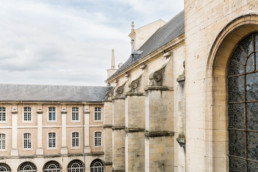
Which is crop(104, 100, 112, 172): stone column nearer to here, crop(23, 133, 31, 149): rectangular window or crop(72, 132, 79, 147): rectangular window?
crop(72, 132, 79, 147): rectangular window

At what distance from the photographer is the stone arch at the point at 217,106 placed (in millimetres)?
7652

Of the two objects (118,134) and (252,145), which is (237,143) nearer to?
(252,145)

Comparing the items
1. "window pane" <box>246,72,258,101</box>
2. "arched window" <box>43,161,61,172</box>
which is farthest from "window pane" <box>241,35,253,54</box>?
"arched window" <box>43,161,61,172</box>

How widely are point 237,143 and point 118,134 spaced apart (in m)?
15.5

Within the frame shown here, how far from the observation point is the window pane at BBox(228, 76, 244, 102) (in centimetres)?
724

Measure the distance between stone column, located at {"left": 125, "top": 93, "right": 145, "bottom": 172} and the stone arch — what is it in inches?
375

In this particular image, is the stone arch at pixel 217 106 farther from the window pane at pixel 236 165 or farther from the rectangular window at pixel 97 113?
the rectangular window at pixel 97 113

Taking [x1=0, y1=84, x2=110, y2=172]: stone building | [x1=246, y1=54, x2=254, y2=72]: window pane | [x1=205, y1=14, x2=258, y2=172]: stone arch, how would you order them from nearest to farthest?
[x1=246, y1=54, x2=254, y2=72]: window pane
[x1=205, y1=14, x2=258, y2=172]: stone arch
[x1=0, y1=84, x2=110, y2=172]: stone building

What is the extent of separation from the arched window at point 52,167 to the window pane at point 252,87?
83.0 ft

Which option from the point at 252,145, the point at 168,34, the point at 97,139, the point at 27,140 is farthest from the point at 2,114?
the point at 252,145

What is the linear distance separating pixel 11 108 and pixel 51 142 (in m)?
5.52

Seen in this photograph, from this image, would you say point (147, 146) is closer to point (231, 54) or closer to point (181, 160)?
point (181, 160)

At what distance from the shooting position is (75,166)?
94.5ft

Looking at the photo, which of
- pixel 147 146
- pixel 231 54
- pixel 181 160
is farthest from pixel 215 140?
pixel 147 146
